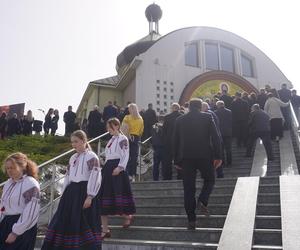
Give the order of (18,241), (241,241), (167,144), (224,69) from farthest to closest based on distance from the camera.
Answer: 1. (224,69)
2. (167,144)
3. (241,241)
4. (18,241)

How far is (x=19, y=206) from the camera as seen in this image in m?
3.96

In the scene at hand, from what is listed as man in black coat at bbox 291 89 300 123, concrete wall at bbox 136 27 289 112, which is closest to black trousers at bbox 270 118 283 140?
man in black coat at bbox 291 89 300 123

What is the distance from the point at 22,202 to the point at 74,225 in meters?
0.77

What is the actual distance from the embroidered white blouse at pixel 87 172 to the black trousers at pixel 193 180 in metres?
1.28

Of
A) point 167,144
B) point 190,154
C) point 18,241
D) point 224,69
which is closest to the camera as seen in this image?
point 18,241

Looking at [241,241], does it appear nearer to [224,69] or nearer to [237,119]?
[237,119]

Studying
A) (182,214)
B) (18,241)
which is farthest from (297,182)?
(18,241)

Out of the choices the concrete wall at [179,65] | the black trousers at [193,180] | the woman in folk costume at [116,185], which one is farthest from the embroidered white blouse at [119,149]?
the concrete wall at [179,65]

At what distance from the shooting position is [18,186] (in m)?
4.01

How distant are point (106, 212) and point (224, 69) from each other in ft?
63.8

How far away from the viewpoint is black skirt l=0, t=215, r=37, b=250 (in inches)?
151

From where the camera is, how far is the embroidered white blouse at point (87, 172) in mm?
4578

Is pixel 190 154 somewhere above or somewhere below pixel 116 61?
below

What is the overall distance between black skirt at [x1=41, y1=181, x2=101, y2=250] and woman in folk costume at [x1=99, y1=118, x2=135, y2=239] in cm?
97
